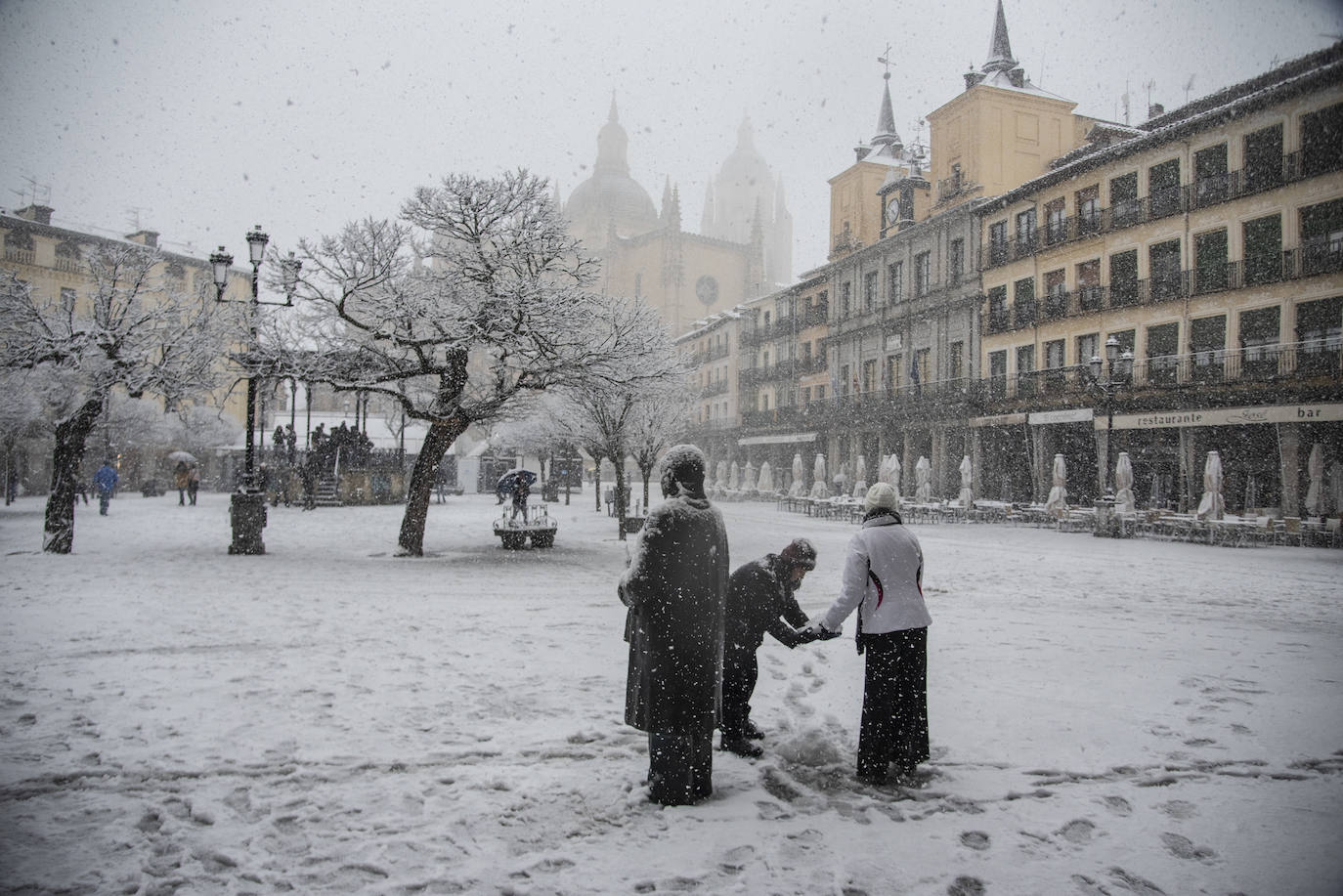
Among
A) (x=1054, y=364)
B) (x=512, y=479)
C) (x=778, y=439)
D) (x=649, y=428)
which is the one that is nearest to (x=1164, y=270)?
(x=1054, y=364)

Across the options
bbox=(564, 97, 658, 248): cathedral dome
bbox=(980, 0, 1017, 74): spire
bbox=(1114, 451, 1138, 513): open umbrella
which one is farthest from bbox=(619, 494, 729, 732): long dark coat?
bbox=(564, 97, 658, 248): cathedral dome

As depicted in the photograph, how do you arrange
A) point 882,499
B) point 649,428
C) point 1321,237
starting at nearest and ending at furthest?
point 882,499 < point 1321,237 < point 649,428

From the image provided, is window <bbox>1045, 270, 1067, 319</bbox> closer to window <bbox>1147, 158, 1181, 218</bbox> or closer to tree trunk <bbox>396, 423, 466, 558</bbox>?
window <bbox>1147, 158, 1181, 218</bbox>

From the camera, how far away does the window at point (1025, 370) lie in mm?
28422

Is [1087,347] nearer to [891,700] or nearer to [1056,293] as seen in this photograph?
[1056,293]

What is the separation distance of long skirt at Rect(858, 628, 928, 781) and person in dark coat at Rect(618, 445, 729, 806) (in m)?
0.89

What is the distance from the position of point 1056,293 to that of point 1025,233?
306 cm

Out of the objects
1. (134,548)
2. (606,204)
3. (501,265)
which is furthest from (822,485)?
(606,204)

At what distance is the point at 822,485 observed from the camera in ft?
104

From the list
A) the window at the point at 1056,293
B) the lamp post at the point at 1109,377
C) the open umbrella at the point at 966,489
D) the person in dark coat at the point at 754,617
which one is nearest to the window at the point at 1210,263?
the lamp post at the point at 1109,377

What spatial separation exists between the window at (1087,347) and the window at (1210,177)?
16.9 feet

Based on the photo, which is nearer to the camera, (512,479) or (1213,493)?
(1213,493)

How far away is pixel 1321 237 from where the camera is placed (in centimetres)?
1914

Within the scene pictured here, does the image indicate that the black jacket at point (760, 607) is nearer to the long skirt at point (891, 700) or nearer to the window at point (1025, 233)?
the long skirt at point (891, 700)
